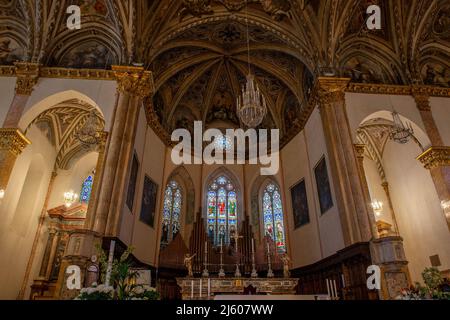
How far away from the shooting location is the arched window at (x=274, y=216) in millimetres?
16609

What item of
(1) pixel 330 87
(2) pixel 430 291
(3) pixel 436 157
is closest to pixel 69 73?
(1) pixel 330 87

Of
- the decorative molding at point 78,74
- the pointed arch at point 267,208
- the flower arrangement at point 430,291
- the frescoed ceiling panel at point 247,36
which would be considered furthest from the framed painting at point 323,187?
the decorative molding at point 78,74

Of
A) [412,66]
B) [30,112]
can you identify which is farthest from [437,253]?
[30,112]

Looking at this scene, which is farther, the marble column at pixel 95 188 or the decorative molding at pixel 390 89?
the decorative molding at pixel 390 89

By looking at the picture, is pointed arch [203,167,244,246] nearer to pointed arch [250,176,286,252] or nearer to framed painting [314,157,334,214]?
pointed arch [250,176,286,252]

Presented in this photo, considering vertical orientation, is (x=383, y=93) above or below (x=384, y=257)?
above

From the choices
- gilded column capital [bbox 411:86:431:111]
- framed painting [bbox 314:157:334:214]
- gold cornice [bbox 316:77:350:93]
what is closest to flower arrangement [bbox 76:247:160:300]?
framed painting [bbox 314:157:334:214]

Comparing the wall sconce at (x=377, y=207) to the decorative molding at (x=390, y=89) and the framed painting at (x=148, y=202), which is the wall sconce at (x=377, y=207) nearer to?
the decorative molding at (x=390, y=89)

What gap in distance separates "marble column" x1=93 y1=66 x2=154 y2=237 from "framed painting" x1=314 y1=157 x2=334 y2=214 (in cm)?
806

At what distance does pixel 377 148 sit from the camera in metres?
17.8

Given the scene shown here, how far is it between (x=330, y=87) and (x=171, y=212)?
1040cm

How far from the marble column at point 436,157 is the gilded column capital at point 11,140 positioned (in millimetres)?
16247

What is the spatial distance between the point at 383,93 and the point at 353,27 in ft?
12.4

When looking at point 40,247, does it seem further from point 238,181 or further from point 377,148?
point 377,148
